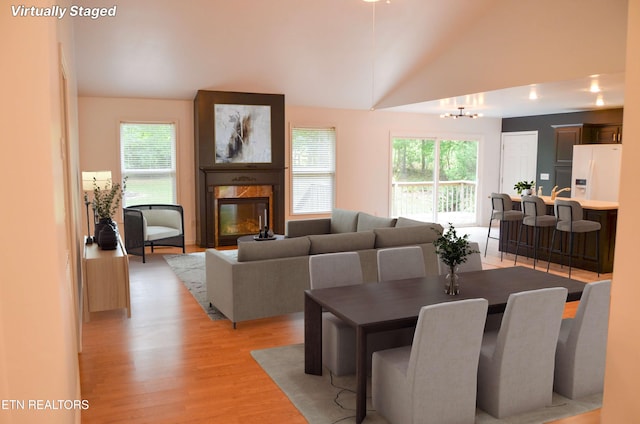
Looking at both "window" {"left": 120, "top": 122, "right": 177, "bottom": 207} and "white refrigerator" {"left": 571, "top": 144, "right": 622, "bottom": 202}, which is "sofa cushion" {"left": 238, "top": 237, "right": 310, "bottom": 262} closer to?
"window" {"left": 120, "top": 122, "right": 177, "bottom": 207}

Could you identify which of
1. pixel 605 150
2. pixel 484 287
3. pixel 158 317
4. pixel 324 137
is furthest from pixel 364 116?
pixel 484 287

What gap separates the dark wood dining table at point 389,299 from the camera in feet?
10.7

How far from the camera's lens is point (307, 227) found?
8.16 metres

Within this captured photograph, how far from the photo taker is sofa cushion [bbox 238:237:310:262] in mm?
5059

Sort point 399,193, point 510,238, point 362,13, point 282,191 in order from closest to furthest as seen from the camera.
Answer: point 362,13, point 510,238, point 282,191, point 399,193

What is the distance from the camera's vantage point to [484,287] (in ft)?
13.0

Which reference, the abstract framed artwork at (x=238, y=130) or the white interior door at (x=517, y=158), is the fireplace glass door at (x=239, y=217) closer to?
the abstract framed artwork at (x=238, y=130)

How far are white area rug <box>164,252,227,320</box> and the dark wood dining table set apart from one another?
1773 millimetres

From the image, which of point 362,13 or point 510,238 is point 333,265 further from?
point 510,238

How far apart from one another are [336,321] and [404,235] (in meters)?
2.02

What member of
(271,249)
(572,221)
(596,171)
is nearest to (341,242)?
(271,249)

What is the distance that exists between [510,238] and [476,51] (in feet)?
10.9

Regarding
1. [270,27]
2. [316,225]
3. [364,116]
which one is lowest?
[316,225]

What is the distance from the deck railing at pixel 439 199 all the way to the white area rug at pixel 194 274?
484cm
